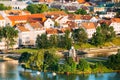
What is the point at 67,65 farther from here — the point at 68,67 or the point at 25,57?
the point at 25,57

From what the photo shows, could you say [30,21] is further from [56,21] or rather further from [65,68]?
[65,68]

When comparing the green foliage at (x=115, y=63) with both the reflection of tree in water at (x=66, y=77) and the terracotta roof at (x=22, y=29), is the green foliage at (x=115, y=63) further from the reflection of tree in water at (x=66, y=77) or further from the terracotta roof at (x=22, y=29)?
the terracotta roof at (x=22, y=29)

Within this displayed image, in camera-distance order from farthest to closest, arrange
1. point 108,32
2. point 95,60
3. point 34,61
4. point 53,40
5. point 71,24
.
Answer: point 71,24
point 108,32
point 53,40
point 95,60
point 34,61

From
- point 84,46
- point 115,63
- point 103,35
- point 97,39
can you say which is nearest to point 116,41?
point 103,35

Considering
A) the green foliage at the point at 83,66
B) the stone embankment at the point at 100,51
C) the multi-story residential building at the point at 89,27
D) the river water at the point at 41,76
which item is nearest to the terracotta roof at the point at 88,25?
the multi-story residential building at the point at 89,27

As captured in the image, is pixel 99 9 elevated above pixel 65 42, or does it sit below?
above

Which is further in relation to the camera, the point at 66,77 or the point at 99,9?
the point at 99,9

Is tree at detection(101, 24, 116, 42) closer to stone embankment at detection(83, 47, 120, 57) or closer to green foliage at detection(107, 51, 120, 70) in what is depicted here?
stone embankment at detection(83, 47, 120, 57)
